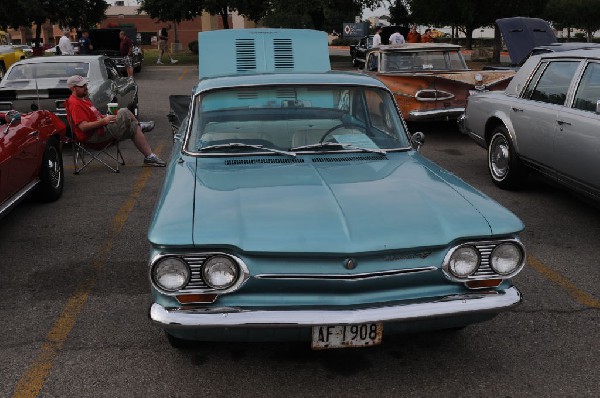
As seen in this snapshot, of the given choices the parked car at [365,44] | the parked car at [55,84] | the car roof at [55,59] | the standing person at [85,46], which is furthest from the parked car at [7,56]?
the parked car at [365,44]

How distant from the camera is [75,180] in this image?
8250 mm

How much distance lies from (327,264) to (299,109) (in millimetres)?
1822

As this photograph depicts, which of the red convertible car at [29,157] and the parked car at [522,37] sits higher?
the parked car at [522,37]

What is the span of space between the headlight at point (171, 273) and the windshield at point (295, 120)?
134 cm

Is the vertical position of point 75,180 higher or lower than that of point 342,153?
lower

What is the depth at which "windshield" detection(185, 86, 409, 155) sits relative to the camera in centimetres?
436

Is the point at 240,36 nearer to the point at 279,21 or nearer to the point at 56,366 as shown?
the point at 56,366

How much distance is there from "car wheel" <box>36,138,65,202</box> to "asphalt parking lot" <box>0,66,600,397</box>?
1028mm

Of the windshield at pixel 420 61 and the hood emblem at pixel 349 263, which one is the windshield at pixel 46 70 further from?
the hood emblem at pixel 349 263

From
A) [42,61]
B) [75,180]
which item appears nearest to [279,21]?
[42,61]

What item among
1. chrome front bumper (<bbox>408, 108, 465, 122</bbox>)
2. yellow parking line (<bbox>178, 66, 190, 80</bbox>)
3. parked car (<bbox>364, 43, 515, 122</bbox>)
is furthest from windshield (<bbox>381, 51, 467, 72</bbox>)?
yellow parking line (<bbox>178, 66, 190, 80</bbox>)

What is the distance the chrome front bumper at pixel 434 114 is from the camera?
10.4 m

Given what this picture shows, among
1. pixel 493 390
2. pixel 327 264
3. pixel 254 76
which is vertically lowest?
pixel 493 390

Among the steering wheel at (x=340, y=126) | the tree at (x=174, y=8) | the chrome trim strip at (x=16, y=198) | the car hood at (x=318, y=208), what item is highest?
the tree at (x=174, y=8)
